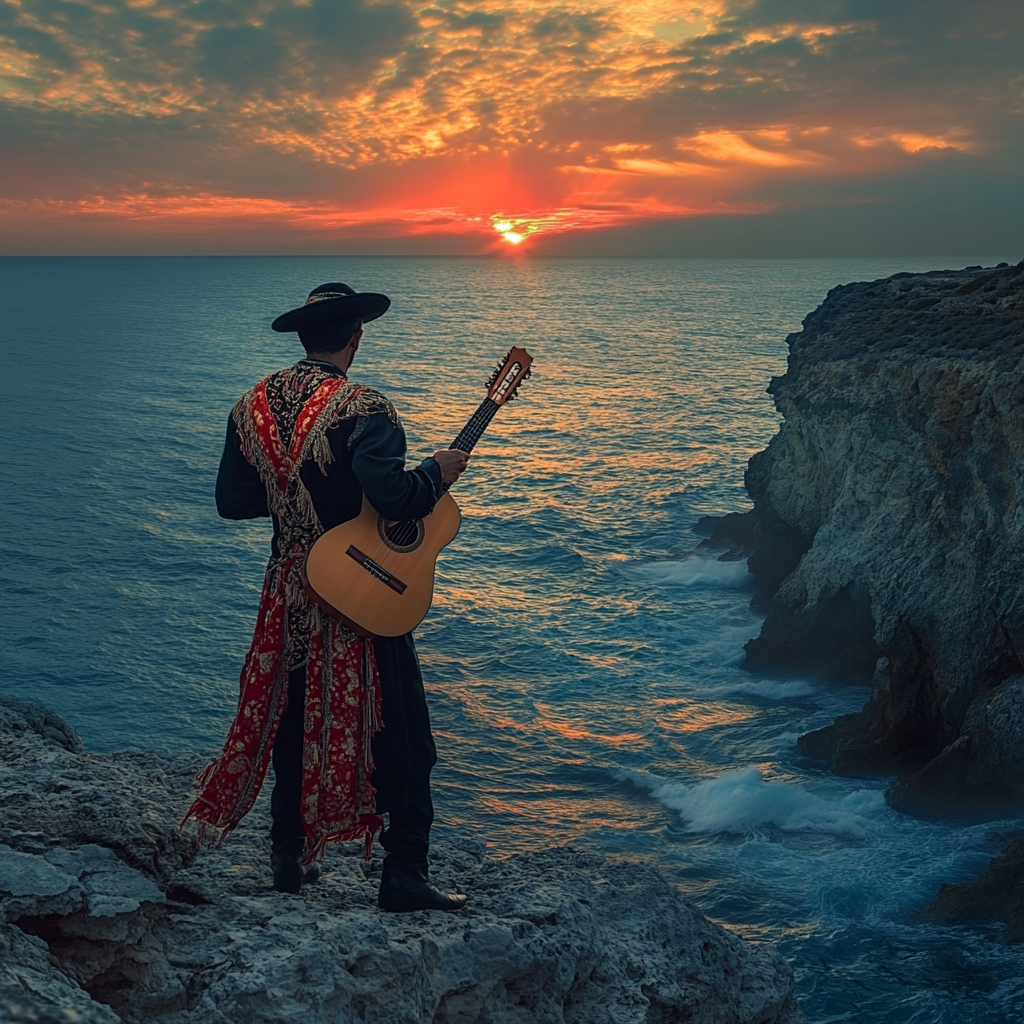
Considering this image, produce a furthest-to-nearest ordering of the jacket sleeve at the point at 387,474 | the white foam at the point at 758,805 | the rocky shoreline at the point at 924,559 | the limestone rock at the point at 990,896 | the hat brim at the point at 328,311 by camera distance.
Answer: the white foam at the point at 758,805 → the rocky shoreline at the point at 924,559 → the limestone rock at the point at 990,896 → the hat brim at the point at 328,311 → the jacket sleeve at the point at 387,474

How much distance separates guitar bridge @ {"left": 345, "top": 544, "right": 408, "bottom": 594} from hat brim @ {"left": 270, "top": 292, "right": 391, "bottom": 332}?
1172mm

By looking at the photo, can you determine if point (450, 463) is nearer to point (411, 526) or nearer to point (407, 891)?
point (411, 526)

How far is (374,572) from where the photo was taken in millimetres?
5098

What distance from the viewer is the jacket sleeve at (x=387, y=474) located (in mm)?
4844

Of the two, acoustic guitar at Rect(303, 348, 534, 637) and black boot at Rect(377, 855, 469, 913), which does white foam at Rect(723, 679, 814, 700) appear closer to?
black boot at Rect(377, 855, 469, 913)

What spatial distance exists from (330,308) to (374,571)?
135 cm

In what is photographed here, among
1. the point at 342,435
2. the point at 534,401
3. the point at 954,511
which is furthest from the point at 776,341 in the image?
the point at 342,435

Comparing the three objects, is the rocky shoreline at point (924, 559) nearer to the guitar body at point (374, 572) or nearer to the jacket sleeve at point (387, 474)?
the guitar body at point (374, 572)

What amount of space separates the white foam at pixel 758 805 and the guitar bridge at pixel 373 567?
50.5 feet

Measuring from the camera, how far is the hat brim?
505cm

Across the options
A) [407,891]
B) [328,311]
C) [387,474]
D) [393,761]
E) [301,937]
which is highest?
[328,311]

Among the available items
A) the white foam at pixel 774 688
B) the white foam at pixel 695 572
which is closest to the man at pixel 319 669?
the white foam at pixel 774 688

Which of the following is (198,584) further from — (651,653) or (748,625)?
(748,625)

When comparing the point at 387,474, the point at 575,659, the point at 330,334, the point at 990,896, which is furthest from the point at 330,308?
the point at 575,659
